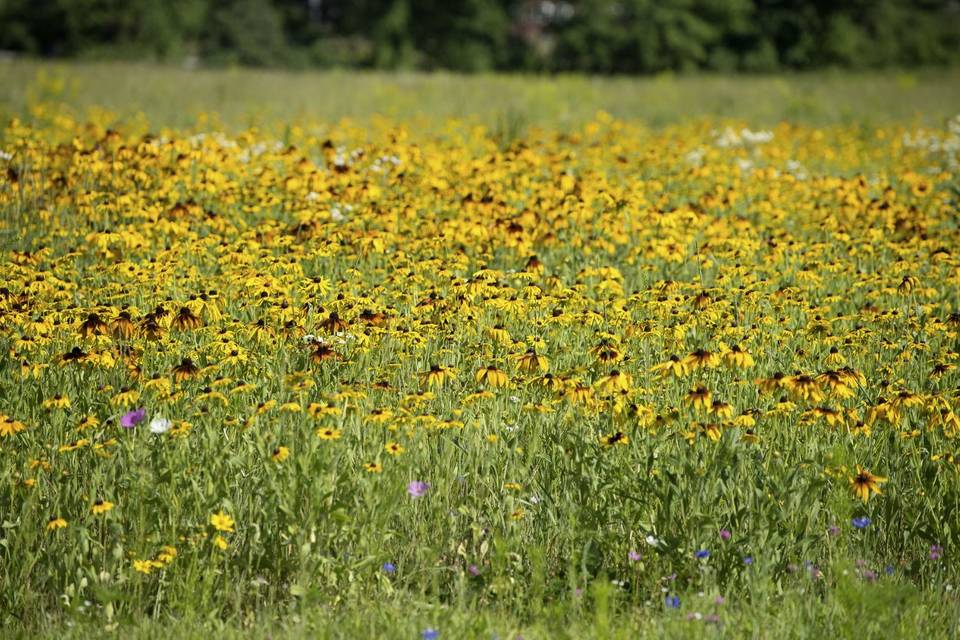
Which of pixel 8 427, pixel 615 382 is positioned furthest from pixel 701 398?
pixel 8 427

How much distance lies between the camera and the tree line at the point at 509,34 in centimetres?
4006

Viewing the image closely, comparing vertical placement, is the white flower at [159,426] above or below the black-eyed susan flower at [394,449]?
above

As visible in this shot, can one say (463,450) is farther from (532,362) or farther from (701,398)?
(701,398)

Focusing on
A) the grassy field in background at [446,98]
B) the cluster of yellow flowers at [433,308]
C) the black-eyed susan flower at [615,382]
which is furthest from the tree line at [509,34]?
the black-eyed susan flower at [615,382]

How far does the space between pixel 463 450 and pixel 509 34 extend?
4203cm

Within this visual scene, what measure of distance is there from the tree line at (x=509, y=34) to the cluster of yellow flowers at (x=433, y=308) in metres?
32.0

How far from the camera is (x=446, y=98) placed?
19.3 m

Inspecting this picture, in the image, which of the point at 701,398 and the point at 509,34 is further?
the point at 509,34

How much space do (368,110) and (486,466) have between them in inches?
548

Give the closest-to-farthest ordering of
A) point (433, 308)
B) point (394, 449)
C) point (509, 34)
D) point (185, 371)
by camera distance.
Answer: point (394, 449), point (185, 371), point (433, 308), point (509, 34)

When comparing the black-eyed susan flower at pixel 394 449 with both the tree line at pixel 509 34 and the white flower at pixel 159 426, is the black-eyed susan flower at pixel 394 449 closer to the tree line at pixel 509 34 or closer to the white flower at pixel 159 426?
the white flower at pixel 159 426

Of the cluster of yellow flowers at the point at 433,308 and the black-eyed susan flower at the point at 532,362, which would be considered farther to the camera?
the black-eyed susan flower at the point at 532,362

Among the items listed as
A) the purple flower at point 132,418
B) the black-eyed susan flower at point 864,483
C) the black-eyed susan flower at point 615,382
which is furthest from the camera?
the black-eyed susan flower at point 615,382

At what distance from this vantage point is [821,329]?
209 inches
